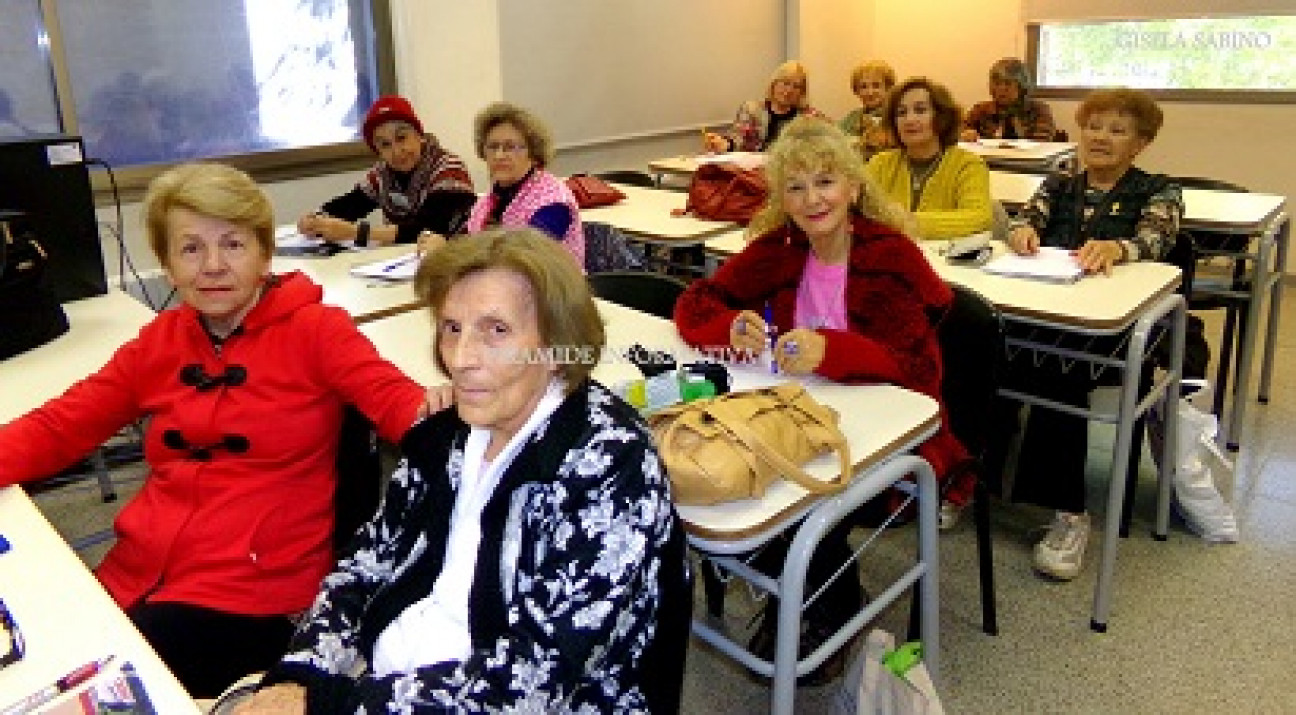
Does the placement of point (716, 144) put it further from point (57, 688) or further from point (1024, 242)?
point (57, 688)

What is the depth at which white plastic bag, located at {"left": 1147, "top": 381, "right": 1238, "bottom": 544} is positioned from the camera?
110 inches

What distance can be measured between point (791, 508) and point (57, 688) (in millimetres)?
962

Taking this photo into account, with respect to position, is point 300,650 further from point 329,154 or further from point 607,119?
point 607,119

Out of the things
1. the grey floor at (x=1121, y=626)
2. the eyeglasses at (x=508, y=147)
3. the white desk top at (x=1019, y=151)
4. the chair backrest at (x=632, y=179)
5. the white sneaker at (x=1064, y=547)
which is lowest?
the grey floor at (x=1121, y=626)

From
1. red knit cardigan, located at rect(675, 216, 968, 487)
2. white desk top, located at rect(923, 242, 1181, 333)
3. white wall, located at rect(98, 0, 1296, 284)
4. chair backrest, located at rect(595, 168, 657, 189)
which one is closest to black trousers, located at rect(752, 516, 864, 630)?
red knit cardigan, located at rect(675, 216, 968, 487)

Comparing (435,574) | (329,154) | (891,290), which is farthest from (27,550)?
(329,154)

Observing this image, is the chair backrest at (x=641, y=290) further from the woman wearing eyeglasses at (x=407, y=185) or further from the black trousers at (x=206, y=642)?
the black trousers at (x=206, y=642)

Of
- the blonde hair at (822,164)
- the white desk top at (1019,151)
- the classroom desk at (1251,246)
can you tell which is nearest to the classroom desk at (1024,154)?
the white desk top at (1019,151)

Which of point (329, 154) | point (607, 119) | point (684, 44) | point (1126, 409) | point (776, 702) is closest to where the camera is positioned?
point (776, 702)

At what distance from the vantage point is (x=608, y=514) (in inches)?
47.1

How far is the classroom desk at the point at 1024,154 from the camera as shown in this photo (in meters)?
4.88

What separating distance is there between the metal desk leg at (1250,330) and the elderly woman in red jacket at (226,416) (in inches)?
116

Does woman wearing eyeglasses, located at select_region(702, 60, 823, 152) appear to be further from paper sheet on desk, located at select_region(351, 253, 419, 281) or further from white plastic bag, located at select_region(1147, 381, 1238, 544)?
white plastic bag, located at select_region(1147, 381, 1238, 544)

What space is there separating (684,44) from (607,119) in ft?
2.59
